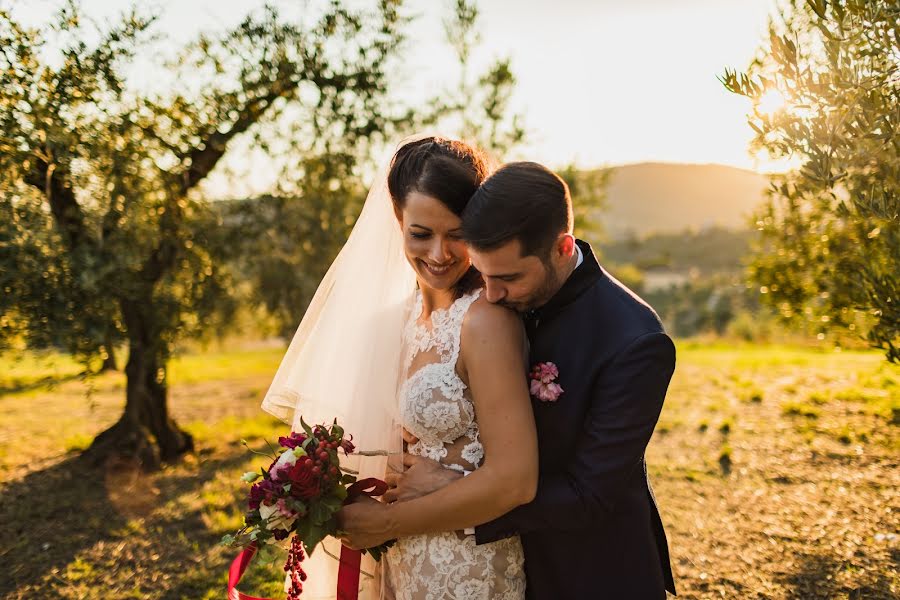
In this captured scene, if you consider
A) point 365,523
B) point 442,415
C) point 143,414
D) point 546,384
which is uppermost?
point 546,384

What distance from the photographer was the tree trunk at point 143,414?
6688 millimetres

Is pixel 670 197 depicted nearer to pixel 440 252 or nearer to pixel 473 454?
pixel 440 252

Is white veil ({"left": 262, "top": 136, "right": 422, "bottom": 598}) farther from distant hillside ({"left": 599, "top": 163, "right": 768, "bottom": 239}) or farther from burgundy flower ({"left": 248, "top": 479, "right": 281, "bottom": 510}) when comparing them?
distant hillside ({"left": 599, "top": 163, "right": 768, "bottom": 239})

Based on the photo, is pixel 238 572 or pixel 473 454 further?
pixel 238 572

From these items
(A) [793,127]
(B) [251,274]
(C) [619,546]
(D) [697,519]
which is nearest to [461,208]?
(C) [619,546]

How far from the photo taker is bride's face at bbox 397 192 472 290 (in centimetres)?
266

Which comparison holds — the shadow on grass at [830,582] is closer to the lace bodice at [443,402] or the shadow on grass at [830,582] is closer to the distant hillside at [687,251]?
the lace bodice at [443,402]

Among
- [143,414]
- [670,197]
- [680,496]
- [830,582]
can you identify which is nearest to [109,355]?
[143,414]

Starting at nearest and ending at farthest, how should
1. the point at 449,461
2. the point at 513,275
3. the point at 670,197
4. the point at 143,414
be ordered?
the point at 513,275, the point at 449,461, the point at 143,414, the point at 670,197

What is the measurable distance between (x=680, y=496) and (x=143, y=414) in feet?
18.8

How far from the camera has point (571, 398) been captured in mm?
2436

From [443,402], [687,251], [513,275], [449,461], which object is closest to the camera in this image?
[513,275]

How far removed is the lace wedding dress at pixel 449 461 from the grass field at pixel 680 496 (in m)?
2.70

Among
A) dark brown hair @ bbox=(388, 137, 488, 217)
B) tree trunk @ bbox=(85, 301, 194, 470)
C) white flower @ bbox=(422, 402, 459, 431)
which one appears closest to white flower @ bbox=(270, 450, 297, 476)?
white flower @ bbox=(422, 402, 459, 431)
